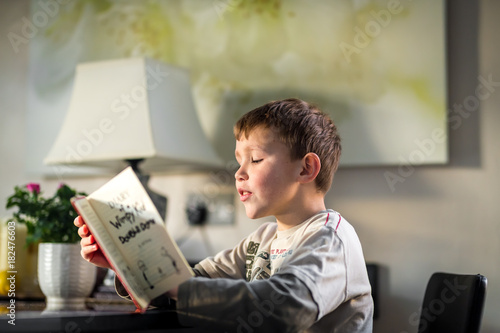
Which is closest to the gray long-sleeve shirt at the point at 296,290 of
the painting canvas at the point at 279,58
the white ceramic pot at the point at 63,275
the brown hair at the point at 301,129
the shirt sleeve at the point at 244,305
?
the shirt sleeve at the point at 244,305

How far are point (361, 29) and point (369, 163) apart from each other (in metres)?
0.45

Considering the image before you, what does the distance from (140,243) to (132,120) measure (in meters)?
1.16

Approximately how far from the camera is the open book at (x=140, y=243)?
0.88 m

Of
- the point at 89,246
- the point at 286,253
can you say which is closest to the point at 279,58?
the point at 286,253

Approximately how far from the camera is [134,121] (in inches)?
78.2

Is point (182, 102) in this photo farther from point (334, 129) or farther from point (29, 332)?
point (29, 332)

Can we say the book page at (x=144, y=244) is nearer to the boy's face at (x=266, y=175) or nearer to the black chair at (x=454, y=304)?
the boy's face at (x=266, y=175)

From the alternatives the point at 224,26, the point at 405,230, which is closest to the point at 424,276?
the point at 405,230

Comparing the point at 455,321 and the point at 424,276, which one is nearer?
the point at 455,321

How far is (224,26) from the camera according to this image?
2.26m

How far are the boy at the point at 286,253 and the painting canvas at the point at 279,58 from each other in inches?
28.7

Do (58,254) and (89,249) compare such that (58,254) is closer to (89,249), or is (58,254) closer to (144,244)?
(89,249)

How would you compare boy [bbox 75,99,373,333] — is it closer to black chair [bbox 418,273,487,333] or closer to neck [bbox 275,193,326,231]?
neck [bbox 275,193,326,231]

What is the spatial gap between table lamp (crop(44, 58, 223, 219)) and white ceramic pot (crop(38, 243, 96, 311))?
511 mm
